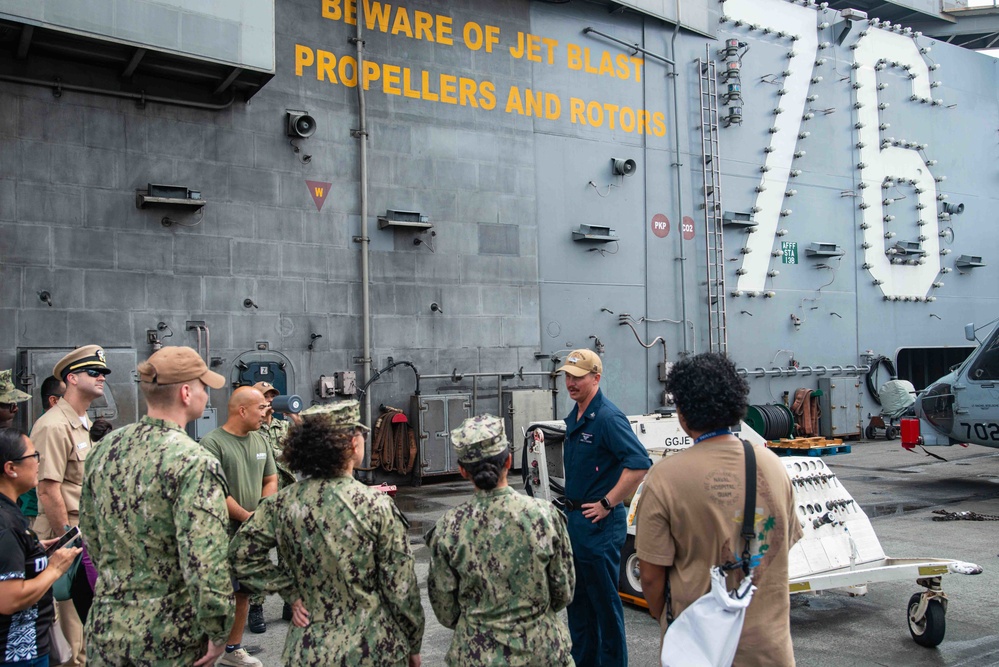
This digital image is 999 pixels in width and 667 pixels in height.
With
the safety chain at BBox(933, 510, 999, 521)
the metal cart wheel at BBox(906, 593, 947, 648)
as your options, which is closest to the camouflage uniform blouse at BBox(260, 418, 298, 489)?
the metal cart wheel at BBox(906, 593, 947, 648)

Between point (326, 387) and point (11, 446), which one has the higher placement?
point (11, 446)

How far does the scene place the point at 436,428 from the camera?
13.4 metres

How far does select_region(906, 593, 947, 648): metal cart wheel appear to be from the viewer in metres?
5.40

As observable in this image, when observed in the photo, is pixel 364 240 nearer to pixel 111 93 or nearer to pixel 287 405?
pixel 111 93

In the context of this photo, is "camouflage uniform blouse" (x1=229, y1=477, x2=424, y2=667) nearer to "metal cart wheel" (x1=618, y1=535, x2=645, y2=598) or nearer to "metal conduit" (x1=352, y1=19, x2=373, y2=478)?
"metal cart wheel" (x1=618, y1=535, x2=645, y2=598)

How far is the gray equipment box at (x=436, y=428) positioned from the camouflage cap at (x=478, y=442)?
32.2ft

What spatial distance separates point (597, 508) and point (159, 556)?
92.6 inches

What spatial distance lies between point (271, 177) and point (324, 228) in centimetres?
109

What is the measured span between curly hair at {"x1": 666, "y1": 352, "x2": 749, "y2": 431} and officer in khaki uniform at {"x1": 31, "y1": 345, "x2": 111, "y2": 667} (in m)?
3.36

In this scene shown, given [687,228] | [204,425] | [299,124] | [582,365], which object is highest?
[299,124]

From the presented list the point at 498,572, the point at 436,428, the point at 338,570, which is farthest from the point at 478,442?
the point at 436,428

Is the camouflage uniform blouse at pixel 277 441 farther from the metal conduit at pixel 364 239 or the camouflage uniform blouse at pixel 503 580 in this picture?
Result: the metal conduit at pixel 364 239

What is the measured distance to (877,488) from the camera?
1245cm

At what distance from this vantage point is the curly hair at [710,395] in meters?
3.04
